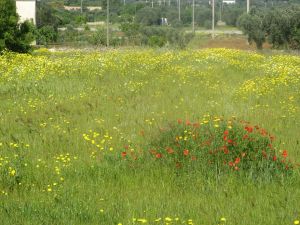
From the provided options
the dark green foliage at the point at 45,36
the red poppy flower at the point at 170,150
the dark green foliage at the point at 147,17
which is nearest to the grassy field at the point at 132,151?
the red poppy flower at the point at 170,150

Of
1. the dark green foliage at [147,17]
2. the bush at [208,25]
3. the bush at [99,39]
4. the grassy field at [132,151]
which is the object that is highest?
the dark green foliage at [147,17]

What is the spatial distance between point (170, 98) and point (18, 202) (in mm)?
7448

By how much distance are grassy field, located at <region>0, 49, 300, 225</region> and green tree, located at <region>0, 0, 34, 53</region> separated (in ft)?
35.1

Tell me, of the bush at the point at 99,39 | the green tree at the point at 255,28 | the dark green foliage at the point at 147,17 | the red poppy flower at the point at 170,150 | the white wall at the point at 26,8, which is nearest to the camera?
the red poppy flower at the point at 170,150

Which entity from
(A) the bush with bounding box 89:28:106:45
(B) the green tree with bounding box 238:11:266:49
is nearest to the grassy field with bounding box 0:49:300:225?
(B) the green tree with bounding box 238:11:266:49

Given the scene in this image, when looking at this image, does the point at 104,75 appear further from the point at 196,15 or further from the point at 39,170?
the point at 196,15

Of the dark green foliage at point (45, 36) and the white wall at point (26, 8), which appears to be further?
the white wall at point (26, 8)

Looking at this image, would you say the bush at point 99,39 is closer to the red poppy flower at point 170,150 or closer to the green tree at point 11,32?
the green tree at point 11,32

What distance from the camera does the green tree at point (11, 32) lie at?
24.9 m

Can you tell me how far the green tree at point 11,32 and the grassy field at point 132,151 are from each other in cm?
1070

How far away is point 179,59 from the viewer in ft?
68.6

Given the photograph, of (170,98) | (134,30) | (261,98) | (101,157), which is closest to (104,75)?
(170,98)

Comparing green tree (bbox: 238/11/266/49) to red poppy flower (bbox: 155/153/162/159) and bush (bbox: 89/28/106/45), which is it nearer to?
bush (bbox: 89/28/106/45)

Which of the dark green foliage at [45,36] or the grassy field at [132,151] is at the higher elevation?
the dark green foliage at [45,36]
